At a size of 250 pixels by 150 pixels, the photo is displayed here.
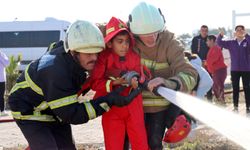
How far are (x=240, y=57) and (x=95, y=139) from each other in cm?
367

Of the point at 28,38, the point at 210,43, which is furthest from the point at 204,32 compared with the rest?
Answer: the point at 28,38

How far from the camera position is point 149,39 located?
367 centimetres

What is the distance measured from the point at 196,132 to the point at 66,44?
4.19 m

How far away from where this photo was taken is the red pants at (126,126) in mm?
3625

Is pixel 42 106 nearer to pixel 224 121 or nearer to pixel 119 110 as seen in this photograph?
pixel 119 110

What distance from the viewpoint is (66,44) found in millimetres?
3451

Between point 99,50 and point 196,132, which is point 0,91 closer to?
point 196,132

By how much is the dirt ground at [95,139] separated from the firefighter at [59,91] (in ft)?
9.03

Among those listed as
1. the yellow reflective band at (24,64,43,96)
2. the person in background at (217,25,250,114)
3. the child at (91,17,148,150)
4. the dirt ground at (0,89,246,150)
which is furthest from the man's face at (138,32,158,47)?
the person in background at (217,25,250,114)

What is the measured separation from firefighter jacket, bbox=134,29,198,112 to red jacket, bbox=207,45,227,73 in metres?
6.86

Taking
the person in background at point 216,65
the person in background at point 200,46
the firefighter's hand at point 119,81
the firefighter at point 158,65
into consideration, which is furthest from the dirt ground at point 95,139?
the firefighter's hand at point 119,81

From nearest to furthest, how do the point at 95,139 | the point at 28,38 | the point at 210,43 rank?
the point at 95,139, the point at 210,43, the point at 28,38

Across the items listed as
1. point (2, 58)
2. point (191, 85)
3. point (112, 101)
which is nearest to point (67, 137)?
point (112, 101)

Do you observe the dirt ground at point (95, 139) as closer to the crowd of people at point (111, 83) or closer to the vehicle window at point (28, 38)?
the crowd of people at point (111, 83)
